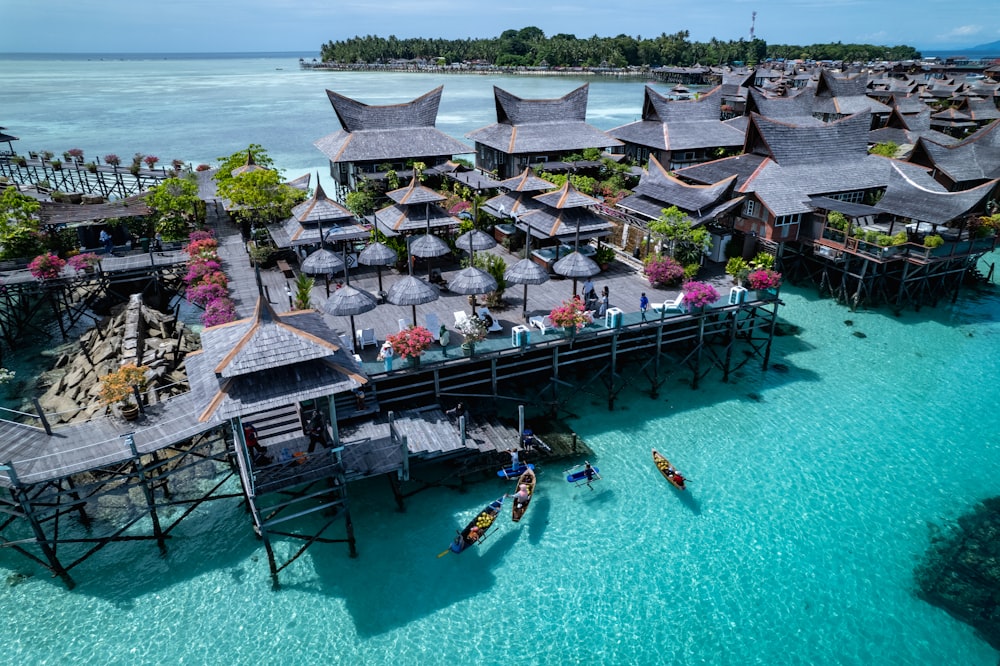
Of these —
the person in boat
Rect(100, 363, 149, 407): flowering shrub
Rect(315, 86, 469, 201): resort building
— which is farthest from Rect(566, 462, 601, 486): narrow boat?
Rect(315, 86, 469, 201): resort building

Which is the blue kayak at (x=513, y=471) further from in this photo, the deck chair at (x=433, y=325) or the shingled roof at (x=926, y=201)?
the shingled roof at (x=926, y=201)

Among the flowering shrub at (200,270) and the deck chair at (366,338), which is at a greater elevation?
the flowering shrub at (200,270)

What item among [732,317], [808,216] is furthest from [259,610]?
[808,216]

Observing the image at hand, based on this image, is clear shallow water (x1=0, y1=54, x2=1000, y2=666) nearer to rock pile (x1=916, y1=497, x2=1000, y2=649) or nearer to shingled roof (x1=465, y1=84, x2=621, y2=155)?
rock pile (x1=916, y1=497, x2=1000, y2=649)

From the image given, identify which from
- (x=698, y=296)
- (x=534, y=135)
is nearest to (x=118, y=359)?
(x=698, y=296)

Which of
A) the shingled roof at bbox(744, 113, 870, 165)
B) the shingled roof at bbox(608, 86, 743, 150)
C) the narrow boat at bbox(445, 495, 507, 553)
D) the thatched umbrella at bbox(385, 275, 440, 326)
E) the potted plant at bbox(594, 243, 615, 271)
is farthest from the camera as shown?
the shingled roof at bbox(608, 86, 743, 150)

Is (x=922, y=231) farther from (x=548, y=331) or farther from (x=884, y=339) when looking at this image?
(x=548, y=331)

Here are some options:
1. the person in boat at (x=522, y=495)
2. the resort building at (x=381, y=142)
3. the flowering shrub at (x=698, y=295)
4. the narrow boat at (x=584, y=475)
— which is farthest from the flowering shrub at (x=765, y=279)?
the resort building at (x=381, y=142)

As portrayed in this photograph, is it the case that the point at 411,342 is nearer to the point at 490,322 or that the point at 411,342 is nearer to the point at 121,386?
the point at 490,322
